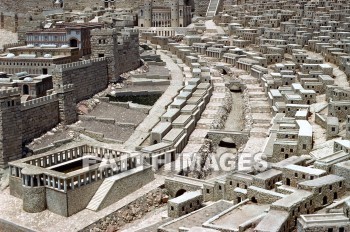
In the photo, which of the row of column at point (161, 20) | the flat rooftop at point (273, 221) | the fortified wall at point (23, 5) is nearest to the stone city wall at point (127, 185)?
the flat rooftop at point (273, 221)

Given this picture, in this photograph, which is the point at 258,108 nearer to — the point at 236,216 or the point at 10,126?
the point at 10,126

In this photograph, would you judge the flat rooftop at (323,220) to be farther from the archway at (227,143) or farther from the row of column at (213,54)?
the row of column at (213,54)

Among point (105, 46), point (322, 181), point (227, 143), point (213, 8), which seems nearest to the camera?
point (322, 181)

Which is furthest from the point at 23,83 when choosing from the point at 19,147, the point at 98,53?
the point at 98,53

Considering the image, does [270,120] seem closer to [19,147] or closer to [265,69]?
[265,69]

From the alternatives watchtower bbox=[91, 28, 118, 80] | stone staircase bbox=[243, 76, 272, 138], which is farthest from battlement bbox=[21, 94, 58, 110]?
stone staircase bbox=[243, 76, 272, 138]

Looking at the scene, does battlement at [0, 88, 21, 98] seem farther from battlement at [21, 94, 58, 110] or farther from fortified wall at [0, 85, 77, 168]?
battlement at [21, 94, 58, 110]

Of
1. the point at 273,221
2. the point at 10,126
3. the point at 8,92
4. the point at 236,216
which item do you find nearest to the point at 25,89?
the point at 8,92
